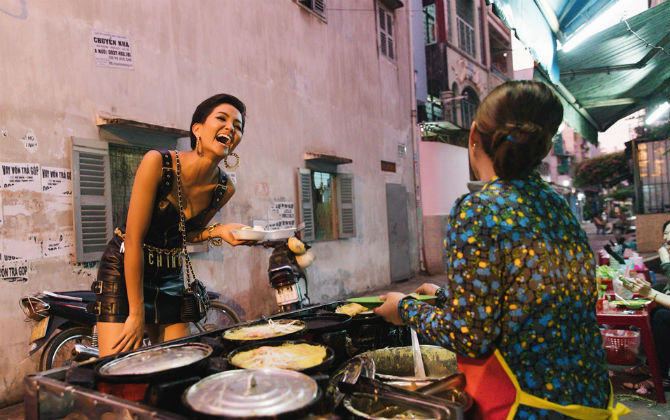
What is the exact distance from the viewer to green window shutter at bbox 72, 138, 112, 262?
462cm

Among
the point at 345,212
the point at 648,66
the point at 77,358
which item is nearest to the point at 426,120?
the point at 345,212

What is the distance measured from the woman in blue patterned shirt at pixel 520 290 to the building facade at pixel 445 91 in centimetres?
1088

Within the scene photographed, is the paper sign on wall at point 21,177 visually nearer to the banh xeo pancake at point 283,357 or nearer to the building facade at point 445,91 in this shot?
the banh xeo pancake at point 283,357

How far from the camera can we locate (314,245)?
26.9 feet

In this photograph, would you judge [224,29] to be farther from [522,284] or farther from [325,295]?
[522,284]

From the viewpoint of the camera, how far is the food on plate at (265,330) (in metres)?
1.81

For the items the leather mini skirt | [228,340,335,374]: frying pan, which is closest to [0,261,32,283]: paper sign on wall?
the leather mini skirt

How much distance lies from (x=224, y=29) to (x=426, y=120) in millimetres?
8400

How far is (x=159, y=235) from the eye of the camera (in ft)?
7.72

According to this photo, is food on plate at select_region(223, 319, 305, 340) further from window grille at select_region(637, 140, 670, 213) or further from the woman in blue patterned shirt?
window grille at select_region(637, 140, 670, 213)

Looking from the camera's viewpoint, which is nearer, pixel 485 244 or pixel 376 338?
pixel 485 244

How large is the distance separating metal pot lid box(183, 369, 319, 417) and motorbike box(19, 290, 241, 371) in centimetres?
306

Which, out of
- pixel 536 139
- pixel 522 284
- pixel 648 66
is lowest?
pixel 522 284

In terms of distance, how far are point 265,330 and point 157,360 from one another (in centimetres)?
47
